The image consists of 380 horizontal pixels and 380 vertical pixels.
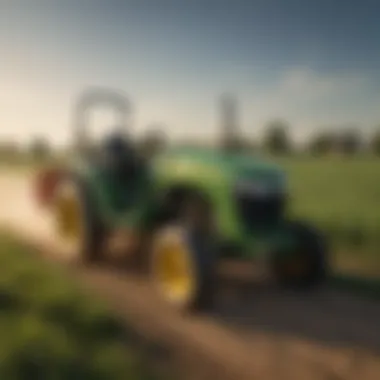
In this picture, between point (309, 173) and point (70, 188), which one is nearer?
point (309, 173)

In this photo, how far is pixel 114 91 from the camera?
1.72 meters

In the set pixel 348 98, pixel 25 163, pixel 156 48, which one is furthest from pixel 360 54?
pixel 25 163

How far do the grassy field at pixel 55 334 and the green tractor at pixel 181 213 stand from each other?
0.23 metres

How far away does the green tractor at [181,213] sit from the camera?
184 centimetres

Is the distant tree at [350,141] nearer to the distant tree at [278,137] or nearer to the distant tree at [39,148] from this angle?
the distant tree at [278,137]

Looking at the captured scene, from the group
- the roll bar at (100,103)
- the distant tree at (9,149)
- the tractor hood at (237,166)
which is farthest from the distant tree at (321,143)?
the distant tree at (9,149)

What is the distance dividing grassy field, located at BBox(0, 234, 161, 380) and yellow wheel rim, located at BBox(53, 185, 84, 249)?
0.26 meters

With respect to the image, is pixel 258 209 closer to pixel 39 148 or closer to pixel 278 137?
pixel 278 137

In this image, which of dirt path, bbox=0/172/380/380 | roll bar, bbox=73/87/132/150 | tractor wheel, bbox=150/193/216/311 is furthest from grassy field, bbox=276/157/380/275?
roll bar, bbox=73/87/132/150

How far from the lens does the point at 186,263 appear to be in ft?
6.09

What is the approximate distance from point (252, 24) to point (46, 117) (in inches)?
21.9

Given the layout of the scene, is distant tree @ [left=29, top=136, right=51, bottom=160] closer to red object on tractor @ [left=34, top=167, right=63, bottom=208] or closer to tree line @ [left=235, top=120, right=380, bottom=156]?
red object on tractor @ [left=34, top=167, right=63, bottom=208]

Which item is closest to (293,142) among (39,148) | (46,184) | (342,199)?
(342,199)

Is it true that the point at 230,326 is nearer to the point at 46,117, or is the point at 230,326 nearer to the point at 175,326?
the point at 175,326
